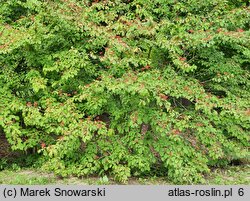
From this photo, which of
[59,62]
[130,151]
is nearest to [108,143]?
[130,151]

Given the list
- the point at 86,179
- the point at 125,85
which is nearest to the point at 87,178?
the point at 86,179

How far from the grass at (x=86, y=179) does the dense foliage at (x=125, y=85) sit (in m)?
0.17

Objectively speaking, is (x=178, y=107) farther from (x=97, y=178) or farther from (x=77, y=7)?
(x=77, y=7)

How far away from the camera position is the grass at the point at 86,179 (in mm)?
5402

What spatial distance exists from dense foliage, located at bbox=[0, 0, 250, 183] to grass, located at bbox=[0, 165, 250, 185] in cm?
17

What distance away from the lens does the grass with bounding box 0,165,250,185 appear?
5.40m

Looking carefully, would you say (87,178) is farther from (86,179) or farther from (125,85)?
(125,85)

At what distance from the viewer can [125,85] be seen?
16.5ft

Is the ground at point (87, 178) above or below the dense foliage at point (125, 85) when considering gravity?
below

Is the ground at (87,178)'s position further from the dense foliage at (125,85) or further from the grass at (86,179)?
the dense foliage at (125,85)

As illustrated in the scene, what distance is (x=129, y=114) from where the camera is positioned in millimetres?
5656

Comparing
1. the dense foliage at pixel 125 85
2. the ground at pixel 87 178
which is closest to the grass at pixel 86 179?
the ground at pixel 87 178

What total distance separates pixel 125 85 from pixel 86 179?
1719 mm

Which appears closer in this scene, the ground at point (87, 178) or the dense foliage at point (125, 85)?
the dense foliage at point (125, 85)
